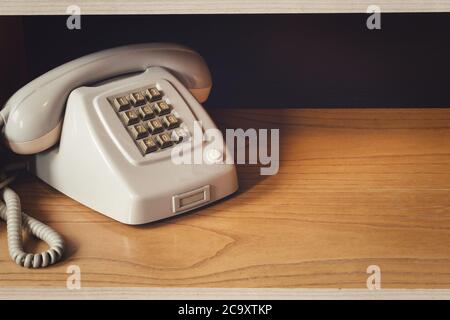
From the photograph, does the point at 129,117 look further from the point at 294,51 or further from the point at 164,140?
the point at 294,51

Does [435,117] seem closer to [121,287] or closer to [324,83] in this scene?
[324,83]

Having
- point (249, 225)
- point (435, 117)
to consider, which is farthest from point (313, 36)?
point (249, 225)

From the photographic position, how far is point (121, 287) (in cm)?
78

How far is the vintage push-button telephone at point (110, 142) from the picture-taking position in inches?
34.0

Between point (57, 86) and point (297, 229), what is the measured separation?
1.08 ft

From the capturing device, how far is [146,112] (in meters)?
0.94

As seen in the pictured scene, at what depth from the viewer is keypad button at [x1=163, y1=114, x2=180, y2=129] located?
94 centimetres

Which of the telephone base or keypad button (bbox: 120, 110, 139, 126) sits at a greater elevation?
keypad button (bbox: 120, 110, 139, 126)

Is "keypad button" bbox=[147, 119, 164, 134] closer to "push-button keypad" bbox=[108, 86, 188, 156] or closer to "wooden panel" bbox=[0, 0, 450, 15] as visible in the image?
"push-button keypad" bbox=[108, 86, 188, 156]

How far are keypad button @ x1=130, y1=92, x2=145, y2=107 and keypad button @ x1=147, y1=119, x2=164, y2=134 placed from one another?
0.03m

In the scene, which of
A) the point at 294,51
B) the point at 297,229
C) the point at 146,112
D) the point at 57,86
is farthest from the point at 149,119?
the point at 294,51

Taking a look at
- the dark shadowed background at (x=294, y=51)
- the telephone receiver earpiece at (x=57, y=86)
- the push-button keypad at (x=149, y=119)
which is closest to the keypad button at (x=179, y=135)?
the push-button keypad at (x=149, y=119)

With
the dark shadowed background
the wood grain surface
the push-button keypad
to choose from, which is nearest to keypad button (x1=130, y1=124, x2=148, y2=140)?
the push-button keypad

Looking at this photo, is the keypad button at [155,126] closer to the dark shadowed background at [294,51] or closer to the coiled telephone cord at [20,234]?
the coiled telephone cord at [20,234]
